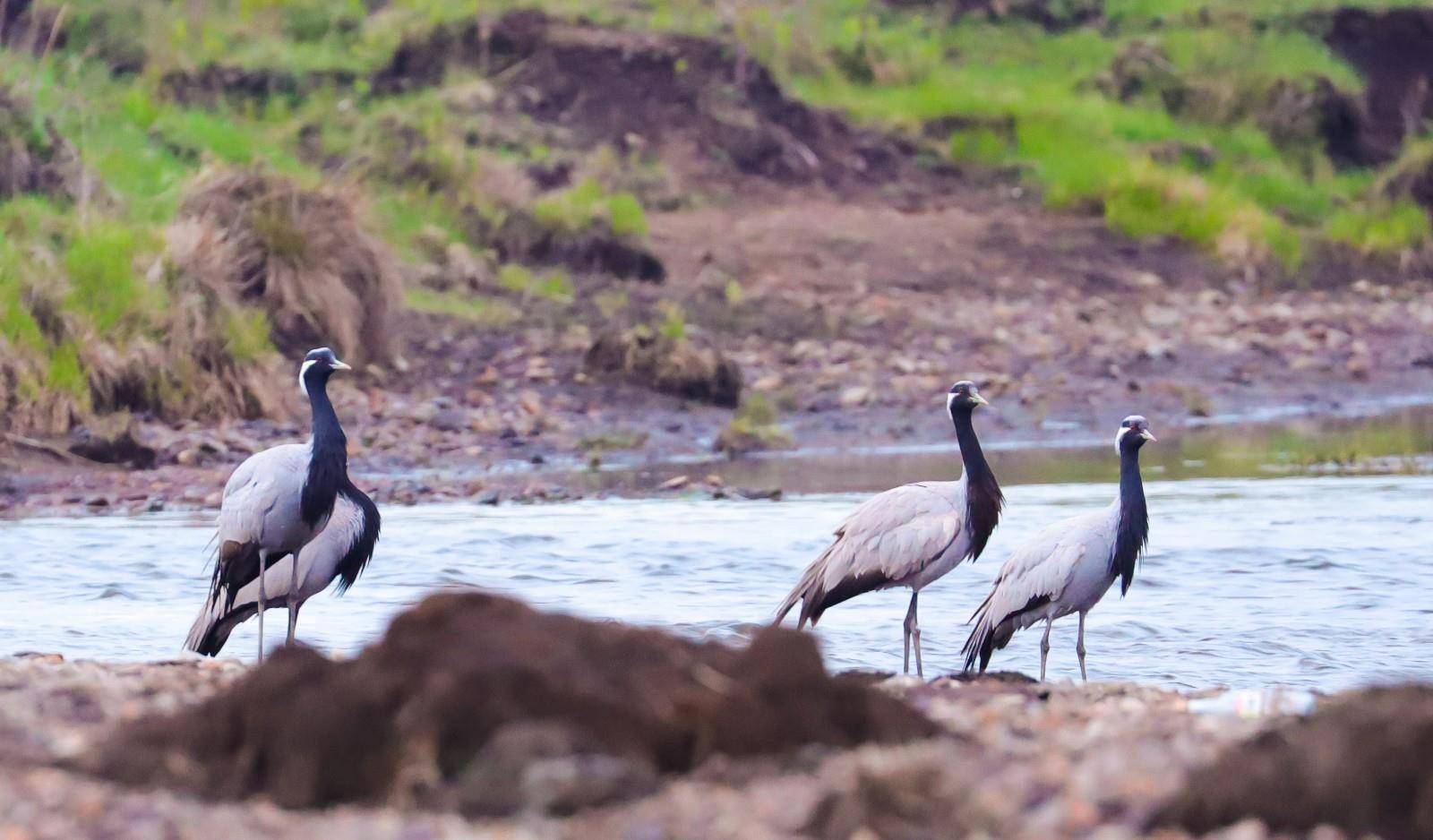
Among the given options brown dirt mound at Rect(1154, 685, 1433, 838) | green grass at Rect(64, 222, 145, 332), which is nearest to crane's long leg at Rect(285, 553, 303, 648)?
brown dirt mound at Rect(1154, 685, 1433, 838)

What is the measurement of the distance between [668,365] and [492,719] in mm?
11655

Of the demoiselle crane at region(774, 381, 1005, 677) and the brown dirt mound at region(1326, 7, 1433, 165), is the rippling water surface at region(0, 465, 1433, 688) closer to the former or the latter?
the demoiselle crane at region(774, 381, 1005, 677)

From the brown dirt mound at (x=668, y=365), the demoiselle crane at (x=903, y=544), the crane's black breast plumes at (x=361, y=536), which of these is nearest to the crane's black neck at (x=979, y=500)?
the demoiselle crane at (x=903, y=544)

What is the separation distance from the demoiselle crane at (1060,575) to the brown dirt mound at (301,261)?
8177 mm

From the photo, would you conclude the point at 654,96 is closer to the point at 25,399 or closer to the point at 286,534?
the point at 25,399

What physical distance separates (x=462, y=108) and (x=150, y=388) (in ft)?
27.4

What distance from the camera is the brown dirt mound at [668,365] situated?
1625cm

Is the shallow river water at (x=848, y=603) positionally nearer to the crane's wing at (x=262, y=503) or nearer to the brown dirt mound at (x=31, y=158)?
the crane's wing at (x=262, y=503)

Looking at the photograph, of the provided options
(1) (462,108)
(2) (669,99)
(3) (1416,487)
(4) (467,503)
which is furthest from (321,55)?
(3) (1416,487)

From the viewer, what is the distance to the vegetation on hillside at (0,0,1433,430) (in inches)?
579

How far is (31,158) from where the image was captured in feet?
53.1

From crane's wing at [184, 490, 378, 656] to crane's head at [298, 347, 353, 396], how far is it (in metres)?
0.76

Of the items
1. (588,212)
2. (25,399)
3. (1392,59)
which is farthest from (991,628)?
(1392,59)

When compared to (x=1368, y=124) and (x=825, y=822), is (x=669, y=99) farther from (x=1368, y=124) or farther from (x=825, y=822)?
(x=825, y=822)
